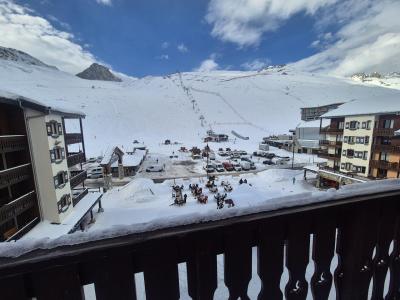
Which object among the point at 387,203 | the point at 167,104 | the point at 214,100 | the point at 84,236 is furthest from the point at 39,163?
the point at 214,100

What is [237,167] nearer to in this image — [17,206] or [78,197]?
[78,197]

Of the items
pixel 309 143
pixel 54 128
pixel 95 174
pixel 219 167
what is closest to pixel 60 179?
pixel 54 128

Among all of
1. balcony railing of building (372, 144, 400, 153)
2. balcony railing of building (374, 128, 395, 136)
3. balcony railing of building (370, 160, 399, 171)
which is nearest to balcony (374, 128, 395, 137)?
balcony railing of building (374, 128, 395, 136)

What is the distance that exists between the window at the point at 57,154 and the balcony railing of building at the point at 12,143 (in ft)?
3.53

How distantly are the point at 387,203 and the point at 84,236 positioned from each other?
192 cm

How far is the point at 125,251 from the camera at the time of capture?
0.97 meters

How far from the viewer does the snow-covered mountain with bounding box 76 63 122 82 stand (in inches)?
6481

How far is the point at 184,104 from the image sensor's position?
85625mm

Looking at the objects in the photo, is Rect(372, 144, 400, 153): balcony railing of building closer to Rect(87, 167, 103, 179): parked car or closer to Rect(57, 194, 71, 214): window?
Rect(57, 194, 71, 214): window

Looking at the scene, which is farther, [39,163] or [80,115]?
[80,115]

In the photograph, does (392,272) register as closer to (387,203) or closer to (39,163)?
(387,203)

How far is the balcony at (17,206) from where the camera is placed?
324 inches

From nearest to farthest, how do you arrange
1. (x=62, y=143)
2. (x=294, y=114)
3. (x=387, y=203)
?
1. (x=387, y=203)
2. (x=62, y=143)
3. (x=294, y=114)

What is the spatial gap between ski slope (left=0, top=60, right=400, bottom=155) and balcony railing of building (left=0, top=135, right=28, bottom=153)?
33152 millimetres
